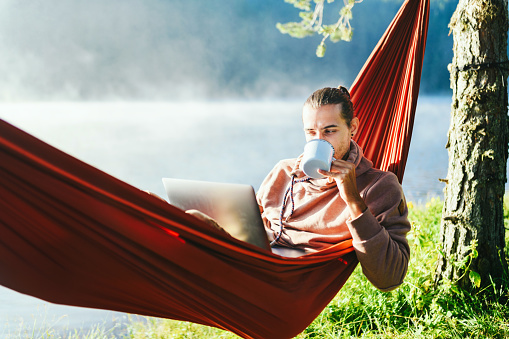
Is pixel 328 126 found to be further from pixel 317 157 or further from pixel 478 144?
pixel 478 144

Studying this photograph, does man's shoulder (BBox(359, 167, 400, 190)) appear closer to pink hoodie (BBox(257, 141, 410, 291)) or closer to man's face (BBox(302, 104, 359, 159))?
pink hoodie (BBox(257, 141, 410, 291))

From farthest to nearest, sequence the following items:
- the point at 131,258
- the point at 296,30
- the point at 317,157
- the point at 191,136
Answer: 1. the point at 191,136
2. the point at 296,30
3. the point at 317,157
4. the point at 131,258

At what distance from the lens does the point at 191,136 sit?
11445mm

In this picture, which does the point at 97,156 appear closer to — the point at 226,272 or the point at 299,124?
the point at 299,124

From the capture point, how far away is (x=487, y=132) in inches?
81.9

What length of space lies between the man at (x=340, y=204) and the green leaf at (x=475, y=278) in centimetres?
73

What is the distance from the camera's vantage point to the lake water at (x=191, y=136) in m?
9.73

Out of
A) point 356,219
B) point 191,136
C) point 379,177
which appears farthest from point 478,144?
point 191,136

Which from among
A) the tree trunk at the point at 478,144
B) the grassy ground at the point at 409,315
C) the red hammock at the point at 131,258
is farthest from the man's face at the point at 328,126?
the grassy ground at the point at 409,315

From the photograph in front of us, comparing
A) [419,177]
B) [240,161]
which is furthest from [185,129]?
[419,177]

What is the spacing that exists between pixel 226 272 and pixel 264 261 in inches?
4.5

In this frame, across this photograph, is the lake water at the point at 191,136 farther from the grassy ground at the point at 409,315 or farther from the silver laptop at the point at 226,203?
the silver laptop at the point at 226,203

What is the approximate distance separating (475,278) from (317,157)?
1.16 metres

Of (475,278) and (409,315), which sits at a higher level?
(475,278)
